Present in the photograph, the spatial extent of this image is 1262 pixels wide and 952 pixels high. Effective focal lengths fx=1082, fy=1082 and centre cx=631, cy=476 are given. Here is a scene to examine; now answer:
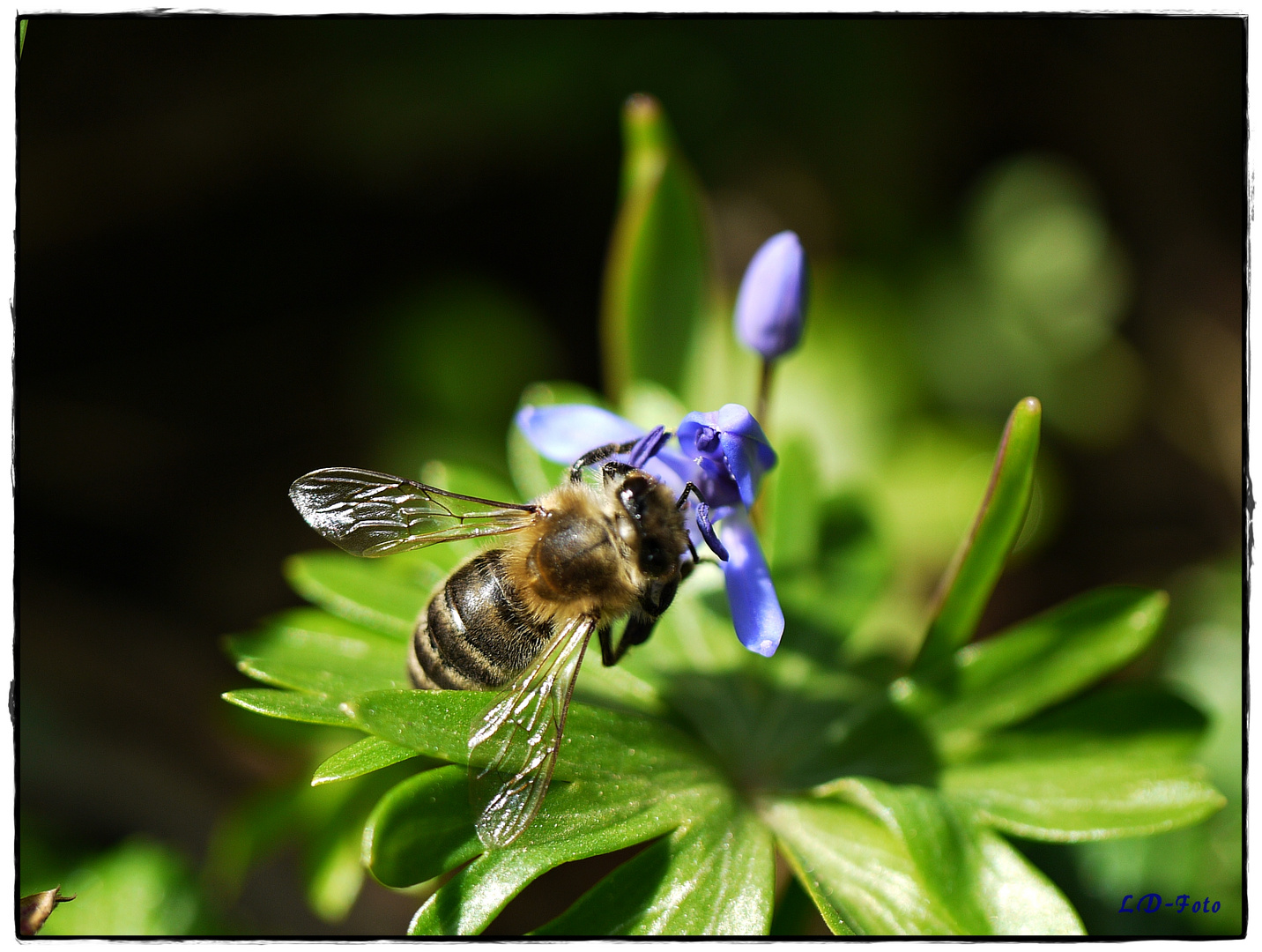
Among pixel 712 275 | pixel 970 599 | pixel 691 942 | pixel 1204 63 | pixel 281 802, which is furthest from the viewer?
pixel 1204 63

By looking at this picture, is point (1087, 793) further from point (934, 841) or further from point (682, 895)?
point (682, 895)

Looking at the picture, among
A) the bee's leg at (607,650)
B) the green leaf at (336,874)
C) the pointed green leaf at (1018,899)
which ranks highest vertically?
the bee's leg at (607,650)

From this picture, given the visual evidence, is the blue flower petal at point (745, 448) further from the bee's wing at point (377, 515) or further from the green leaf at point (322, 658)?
the green leaf at point (322, 658)

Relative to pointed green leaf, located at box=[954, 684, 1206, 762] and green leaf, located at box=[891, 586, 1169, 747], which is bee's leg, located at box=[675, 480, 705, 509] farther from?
pointed green leaf, located at box=[954, 684, 1206, 762]

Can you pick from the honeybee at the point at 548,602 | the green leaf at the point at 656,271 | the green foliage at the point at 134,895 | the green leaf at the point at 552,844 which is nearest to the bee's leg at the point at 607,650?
the honeybee at the point at 548,602

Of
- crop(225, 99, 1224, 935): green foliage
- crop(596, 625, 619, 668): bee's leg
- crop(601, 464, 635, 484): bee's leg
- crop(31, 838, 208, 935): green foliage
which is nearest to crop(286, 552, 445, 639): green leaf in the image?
crop(225, 99, 1224, 935): green foliage

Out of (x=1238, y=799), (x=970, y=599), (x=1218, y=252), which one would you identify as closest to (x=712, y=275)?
(x=970, y=599)

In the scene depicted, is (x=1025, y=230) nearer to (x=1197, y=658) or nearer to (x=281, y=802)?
(x=1197, y=658)
